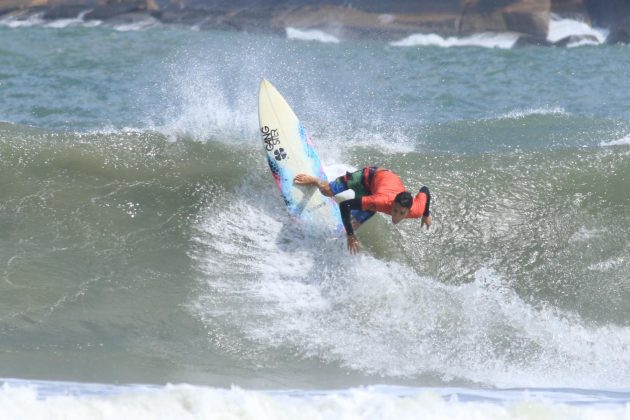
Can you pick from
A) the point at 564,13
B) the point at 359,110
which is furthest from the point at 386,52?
the point at 359,110

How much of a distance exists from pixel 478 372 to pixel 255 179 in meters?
3.36

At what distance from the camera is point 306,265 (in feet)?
24.6

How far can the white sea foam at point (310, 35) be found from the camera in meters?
27.2

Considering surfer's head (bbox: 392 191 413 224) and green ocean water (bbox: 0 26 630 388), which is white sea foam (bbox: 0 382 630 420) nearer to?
green ocean water (bbox: 0 26 630 388)

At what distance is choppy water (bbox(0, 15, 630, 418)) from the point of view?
613cm

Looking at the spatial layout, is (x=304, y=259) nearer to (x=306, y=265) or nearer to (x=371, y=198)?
(x=306, y=265)

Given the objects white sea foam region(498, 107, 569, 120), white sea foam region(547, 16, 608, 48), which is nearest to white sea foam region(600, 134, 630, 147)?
white sea foam region(498, 107, 569, 120)

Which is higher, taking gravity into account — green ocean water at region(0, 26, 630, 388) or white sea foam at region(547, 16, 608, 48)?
green ocean water at region(0, 26, 630, 388)

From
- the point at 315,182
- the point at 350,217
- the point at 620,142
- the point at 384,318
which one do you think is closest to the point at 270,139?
the point at 315,182

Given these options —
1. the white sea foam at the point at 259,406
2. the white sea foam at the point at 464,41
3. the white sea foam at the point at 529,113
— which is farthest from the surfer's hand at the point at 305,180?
the white sea foam at the point at 464,41

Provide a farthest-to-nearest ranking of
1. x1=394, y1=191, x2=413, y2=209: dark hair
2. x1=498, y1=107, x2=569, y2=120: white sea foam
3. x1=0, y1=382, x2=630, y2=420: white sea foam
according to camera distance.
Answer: x1=498, y1=107, x2=569, y2=120: white sea foam < x1=394, y1=191, x2=413, y2=209: dark hair < x1=0, y1=382, x2=630, y2=420: white sea foam

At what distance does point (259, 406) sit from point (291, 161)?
370 cm

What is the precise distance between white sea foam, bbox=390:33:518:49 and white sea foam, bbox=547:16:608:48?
1.15 metres

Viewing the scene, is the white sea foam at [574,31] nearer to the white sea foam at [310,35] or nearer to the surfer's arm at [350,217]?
the white sea foam at [310,35]
